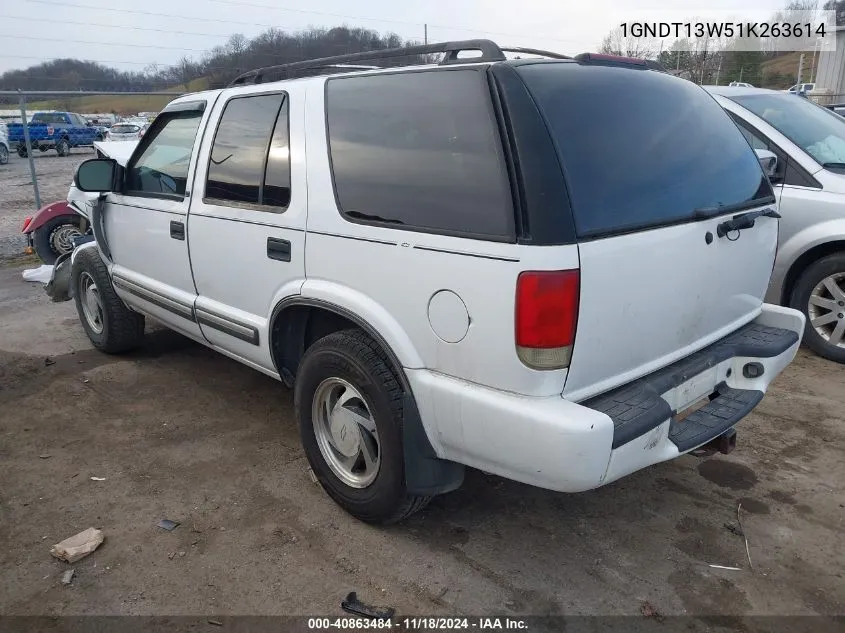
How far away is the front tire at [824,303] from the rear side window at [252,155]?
393 centimetres

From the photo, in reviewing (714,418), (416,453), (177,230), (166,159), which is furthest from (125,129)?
(714,418)

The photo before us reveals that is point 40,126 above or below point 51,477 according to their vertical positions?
above

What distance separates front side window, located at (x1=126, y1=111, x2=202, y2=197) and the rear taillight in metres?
→ 2.47

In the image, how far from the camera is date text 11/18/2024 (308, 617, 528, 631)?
245cm

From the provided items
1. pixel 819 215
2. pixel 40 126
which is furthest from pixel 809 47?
pixel 40 126

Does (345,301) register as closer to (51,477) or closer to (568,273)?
(568,273)

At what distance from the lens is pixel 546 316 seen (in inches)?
86.9

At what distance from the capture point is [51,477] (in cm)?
351

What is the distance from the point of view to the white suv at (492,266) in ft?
7.43

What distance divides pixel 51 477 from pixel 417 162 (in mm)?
2543

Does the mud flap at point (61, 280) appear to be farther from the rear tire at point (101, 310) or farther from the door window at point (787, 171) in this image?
the door window at point (787, 171)

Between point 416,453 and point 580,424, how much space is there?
2.35ft

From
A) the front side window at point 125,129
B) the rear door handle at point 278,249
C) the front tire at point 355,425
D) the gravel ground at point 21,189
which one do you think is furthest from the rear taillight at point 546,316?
the front side window at point 125,129

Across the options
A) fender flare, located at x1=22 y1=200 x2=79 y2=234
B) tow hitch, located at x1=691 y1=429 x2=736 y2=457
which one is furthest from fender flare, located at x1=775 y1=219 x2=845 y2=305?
fender flare, located at x1=22 y1=200 x2=79 y2=234
